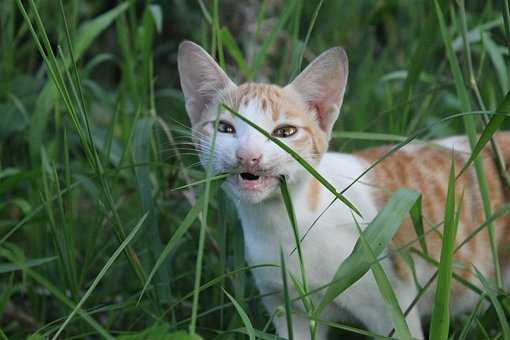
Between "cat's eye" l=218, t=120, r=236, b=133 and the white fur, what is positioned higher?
"cat's eye" l=218, t=120, r=236, b=133

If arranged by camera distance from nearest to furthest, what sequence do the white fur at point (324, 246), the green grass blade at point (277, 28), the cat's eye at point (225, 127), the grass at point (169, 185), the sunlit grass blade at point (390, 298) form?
the sunlit grass blade at point (390, 298)
the grass at point (169, 185)
the cat's eye at point (225, 127)
the white fur at point (324, 246)
the green grass blade at point (277, 28)

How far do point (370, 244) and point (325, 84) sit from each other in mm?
546

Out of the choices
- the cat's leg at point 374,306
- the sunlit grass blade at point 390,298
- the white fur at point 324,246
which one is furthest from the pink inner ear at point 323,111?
the sunlit grass blade at point 390,298

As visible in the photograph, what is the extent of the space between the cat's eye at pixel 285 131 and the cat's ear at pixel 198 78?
21 centimetres

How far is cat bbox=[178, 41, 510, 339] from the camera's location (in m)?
1.79

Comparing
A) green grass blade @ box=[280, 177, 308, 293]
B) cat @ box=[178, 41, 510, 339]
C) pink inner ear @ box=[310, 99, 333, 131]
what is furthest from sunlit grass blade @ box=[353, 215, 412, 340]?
pink inner ear @ box=[310, 99, 333, 131]

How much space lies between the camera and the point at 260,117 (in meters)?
1.84

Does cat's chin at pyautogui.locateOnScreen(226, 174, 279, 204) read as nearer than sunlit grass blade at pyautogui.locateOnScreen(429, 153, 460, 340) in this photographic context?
No

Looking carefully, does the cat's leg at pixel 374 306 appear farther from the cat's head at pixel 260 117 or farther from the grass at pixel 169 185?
the cat's head at pixel 260 117

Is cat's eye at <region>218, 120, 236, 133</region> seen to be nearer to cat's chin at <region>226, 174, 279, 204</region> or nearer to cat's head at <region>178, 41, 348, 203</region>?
cat's head at <region>178, 41, 348, 203</region>

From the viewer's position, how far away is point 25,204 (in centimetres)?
252

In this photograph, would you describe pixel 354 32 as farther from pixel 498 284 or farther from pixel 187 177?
pixel 498 284

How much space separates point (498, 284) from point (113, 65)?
307cm

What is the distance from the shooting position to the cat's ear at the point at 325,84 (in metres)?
1.91
